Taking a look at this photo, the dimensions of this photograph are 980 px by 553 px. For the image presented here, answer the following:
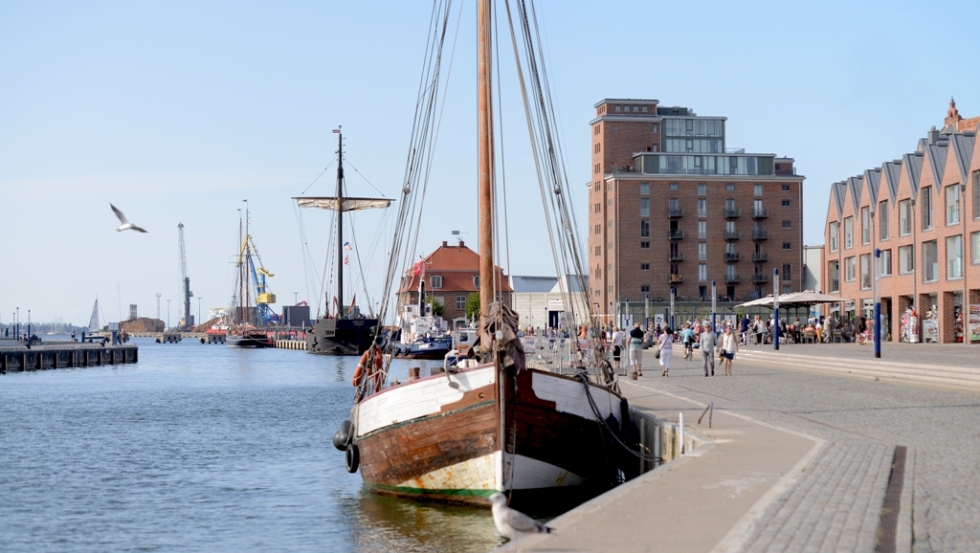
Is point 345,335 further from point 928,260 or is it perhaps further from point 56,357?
point 928,260

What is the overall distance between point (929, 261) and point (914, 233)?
246 centimetres

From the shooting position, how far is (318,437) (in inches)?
1204

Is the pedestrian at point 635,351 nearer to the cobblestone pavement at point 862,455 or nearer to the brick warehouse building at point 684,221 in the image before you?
the cobblestone pavement at point 862,455

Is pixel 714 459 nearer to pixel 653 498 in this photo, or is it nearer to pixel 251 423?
pixel 653 498

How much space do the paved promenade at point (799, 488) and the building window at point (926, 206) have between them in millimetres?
38559

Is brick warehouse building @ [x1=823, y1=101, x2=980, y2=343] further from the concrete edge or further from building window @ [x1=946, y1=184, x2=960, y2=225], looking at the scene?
the concrete edge

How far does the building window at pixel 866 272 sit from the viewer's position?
66375 mm

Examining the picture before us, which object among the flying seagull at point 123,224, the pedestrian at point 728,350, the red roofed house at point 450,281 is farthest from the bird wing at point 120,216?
the red roofed house at point 450,281

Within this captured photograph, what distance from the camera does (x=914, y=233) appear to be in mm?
59750

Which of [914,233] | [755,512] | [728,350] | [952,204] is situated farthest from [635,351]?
[914,233]

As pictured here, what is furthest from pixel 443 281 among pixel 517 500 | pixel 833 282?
pixel 517 500

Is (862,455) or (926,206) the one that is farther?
(926,206)

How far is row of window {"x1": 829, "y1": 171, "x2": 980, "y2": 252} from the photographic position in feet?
177

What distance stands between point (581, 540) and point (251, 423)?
2758 centimetres
